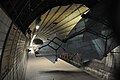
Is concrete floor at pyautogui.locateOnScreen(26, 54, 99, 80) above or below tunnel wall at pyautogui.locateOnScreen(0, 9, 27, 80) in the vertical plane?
below

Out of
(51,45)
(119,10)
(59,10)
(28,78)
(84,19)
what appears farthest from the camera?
(51,45)

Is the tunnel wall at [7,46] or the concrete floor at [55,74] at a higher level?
the tunnel wall at [7,46]

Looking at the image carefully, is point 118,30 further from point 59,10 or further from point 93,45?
point 59,10

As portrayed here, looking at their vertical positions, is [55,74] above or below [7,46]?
below

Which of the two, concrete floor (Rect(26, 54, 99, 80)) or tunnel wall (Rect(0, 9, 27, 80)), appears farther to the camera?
concrete floor (Rect(26, 54, 99, 80))

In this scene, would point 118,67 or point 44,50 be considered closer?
point 118,67

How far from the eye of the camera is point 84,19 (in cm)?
604

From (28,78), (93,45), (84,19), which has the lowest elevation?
(28,78)

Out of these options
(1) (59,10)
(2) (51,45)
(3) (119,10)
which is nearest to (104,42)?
(3) (119,10)

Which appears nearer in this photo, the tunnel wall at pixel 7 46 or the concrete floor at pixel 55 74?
the tunnel wall at pixel 7 46

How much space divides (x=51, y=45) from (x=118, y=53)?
435 cm

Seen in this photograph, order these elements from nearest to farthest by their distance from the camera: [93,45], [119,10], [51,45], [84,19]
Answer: [119,10] < [84,19] < [93,45] < [51,45]

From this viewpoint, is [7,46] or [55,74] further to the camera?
[55,74]

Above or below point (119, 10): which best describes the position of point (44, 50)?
below
